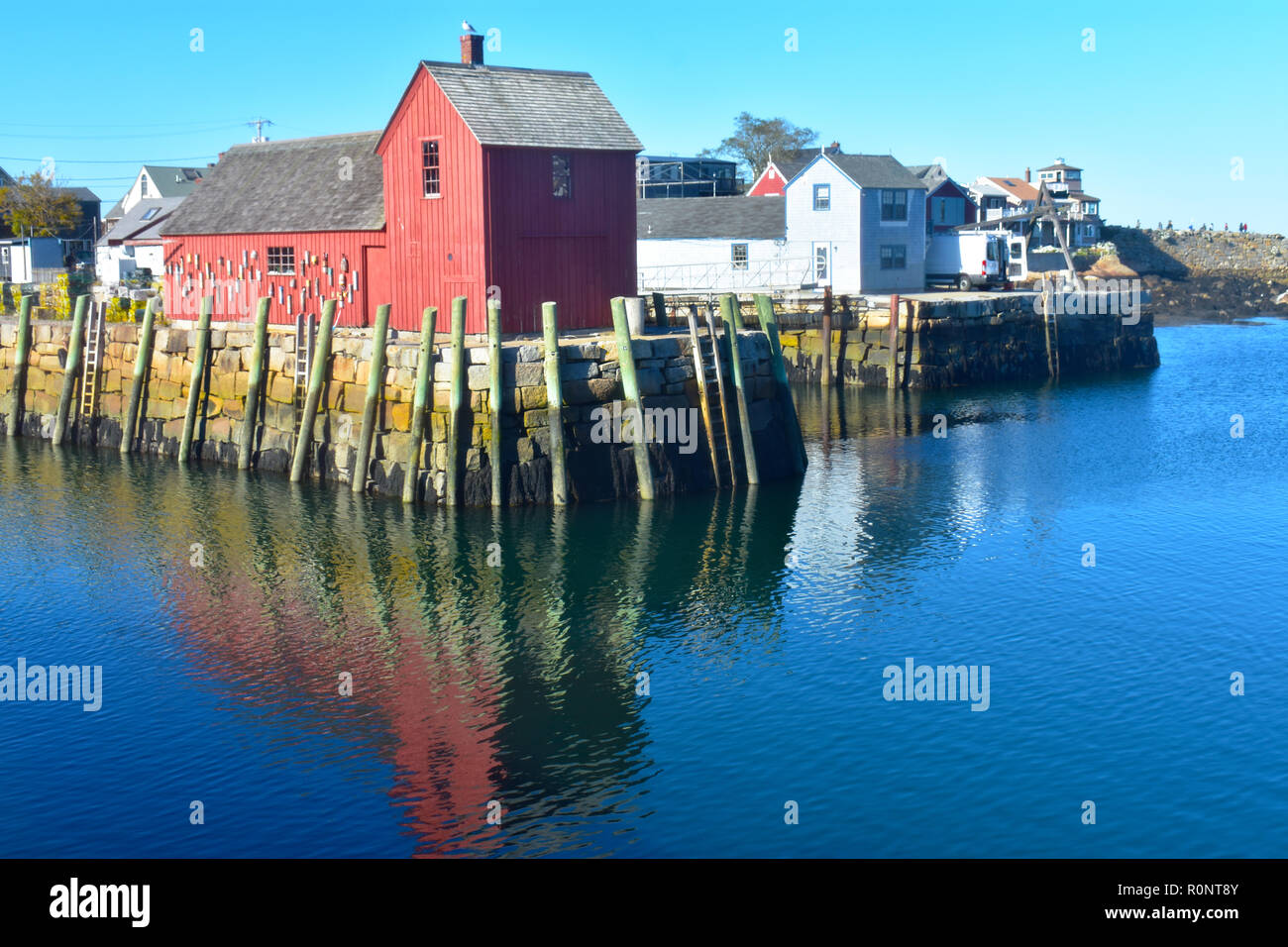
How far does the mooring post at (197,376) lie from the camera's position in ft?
109

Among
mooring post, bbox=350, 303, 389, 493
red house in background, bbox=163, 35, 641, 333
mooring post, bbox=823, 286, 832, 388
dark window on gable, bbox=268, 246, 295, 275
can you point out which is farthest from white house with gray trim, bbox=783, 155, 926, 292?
mooring post, bbox=350, 303, 389, 493

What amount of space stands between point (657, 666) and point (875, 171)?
146ft

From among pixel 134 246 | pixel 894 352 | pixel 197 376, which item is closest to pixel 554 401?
pixel 197 376

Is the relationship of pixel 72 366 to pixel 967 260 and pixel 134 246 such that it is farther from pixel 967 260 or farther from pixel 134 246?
pixel 134 246

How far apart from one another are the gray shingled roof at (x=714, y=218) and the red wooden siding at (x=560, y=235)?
28.8 meters

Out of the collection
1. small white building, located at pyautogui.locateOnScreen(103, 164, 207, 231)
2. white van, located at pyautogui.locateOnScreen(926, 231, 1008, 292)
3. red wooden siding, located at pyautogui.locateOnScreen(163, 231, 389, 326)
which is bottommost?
red wooden siding, located at pyautogui.locateOnScreen(163, 231, 389, 326)

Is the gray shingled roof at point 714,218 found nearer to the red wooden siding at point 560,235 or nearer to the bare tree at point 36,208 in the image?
the red wooden siding at point 560,235

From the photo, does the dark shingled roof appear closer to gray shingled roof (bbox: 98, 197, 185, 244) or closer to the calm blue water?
the calm blue water

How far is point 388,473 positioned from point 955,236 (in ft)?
129

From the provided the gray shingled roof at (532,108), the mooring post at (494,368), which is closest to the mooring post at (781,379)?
the gray shingled roof at (532,108)

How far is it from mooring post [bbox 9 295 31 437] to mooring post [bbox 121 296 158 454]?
17.5ft

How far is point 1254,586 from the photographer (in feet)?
73.6

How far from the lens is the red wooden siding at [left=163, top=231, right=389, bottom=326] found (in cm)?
3394

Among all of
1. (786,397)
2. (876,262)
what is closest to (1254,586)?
(786,397)
